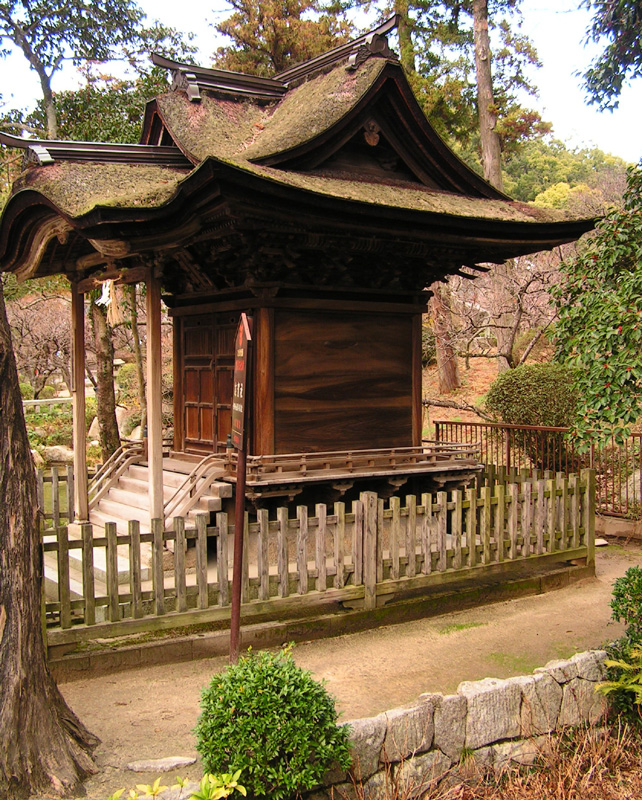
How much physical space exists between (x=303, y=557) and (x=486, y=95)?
1825 cm

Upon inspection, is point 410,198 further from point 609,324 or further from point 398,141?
point 609,324

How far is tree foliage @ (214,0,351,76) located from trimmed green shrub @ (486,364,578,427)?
1485 cm

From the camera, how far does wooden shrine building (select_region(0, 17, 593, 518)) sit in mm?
7719

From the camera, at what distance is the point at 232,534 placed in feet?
23.8

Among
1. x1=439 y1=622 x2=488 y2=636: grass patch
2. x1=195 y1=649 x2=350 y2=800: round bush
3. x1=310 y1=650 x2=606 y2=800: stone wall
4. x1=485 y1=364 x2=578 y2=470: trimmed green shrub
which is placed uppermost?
x1=485 y1=364 x2=578 y2=470: trimmed green shrub

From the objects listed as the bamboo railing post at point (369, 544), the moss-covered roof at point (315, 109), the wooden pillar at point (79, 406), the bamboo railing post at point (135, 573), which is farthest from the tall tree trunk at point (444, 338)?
the bamboo railing post at point (135, 573)

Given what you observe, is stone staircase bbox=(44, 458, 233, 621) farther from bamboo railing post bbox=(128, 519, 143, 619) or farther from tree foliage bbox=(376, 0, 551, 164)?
tree foliage bbox=(376, 0, 551, 164)

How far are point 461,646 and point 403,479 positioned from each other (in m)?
2.51

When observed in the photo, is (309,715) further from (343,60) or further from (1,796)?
(343,60)

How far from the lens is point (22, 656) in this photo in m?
4.33

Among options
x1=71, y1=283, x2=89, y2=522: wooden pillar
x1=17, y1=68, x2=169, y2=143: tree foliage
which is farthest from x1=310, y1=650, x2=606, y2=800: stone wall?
x1=17, y1=68, x2=169, y2=143: tree foliage

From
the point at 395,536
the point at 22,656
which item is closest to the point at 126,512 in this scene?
the point at 395,536

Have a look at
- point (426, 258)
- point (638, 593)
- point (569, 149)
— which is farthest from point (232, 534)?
point (569, 149)

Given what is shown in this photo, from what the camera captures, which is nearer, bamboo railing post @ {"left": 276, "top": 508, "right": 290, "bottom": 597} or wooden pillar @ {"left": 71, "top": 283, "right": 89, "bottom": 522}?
bamboo railing post @ {"left": 276, "top": 508, "right": 290, "bottom": 597}
